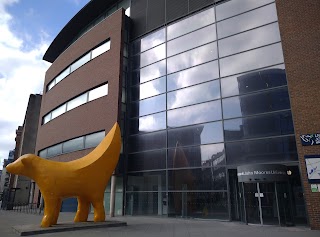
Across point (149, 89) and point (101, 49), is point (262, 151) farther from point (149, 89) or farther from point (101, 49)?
point (101, 49)

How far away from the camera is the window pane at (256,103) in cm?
1435

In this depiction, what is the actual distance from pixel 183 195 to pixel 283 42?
32.7 feet

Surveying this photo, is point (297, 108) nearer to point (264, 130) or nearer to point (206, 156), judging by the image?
point (264, 130)

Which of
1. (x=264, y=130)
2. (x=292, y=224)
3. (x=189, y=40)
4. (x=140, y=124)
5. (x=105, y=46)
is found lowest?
(x=292, y=224)

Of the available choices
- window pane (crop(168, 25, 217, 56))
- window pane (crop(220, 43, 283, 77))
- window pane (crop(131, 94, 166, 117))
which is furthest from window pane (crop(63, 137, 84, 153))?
window pane (crop(220, 43, 283, 77))

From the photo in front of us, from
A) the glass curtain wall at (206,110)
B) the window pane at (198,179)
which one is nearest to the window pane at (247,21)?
the glass curtain wall at (206,110)

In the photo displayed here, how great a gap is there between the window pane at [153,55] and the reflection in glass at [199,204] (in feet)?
31.3

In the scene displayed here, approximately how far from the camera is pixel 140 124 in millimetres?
20000

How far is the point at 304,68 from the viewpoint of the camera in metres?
13.6

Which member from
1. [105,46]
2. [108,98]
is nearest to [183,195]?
[108,98]

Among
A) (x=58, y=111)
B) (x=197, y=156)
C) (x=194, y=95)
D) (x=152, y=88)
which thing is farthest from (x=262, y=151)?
(x=58, y=111)

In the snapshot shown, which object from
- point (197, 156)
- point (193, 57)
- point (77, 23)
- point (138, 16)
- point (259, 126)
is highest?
point (77, 23)

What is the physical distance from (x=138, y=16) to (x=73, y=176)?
589 inches

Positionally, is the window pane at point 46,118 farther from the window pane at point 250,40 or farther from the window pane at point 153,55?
the window pane at point 250,40
